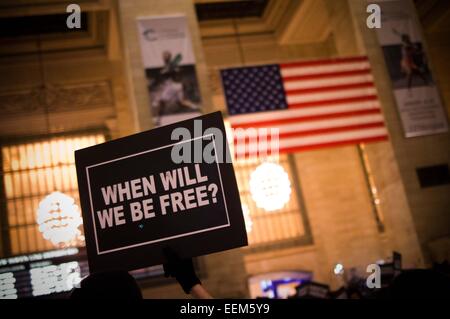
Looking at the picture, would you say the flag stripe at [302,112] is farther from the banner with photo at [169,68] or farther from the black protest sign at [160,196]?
the black protest sign at [160,196]

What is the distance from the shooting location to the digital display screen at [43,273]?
908 cm

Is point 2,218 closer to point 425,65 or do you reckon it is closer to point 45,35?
point 45,35

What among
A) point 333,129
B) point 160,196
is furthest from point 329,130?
point 160,196

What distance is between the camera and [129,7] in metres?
8.53

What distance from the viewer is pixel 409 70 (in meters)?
8.92

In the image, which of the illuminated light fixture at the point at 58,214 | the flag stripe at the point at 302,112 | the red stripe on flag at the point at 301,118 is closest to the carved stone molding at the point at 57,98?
the illuminated light fixture at the point at 58,214

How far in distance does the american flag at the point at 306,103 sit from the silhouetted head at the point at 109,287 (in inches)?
236

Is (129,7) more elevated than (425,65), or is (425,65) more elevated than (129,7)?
(129,7)

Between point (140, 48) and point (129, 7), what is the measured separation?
34.2 inches

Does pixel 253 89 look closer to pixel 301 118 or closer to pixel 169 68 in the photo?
pixel 301 118

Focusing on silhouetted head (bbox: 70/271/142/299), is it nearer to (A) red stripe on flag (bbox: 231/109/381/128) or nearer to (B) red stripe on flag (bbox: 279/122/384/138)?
(A) red stripe on flag (bbox: 231/109/381/128)

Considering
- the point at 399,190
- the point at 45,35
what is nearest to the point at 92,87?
the point at 45,35

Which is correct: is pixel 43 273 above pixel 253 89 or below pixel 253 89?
below

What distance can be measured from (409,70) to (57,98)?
8.10 m
